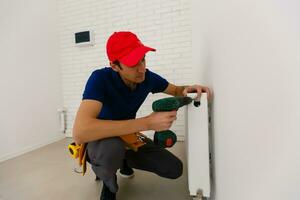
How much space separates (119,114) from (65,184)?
776mm

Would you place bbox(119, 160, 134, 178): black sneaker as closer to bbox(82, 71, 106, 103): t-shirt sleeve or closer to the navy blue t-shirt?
the navy blue t-shirt

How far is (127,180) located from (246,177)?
4.20ft

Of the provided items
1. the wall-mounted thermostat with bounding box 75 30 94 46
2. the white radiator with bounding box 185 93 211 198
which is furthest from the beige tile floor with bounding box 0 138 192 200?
the wall-mounted thermostat with bounding box 75 30 94 46

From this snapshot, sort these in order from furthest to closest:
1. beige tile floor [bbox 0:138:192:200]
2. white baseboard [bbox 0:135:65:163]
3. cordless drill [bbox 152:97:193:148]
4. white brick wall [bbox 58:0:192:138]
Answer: white brick wall [bbox 58:0:192:138], white baseboard [bbox 0:135:65:163], beige tile floor [bbox 0:138:192:200], cordless drill [bbox 152:97:193:148]

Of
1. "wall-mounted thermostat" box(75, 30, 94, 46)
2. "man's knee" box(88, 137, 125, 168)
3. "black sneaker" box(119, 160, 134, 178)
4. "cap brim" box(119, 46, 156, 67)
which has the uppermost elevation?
"wall-mounted thermostat" box(75, 30, 94, 46)

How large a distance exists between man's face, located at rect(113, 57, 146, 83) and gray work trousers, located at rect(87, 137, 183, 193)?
330 millimetres

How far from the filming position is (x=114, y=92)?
1282mm

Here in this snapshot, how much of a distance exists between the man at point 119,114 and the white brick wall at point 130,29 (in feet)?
3.70

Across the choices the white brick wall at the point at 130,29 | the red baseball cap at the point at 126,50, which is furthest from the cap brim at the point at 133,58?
the white brick wall at the point at 130,29

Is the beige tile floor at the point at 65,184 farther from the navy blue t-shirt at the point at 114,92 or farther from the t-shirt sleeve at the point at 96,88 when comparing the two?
the t-shirt sleeve at the point at 96,88

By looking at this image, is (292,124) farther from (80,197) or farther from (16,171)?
(16,171)

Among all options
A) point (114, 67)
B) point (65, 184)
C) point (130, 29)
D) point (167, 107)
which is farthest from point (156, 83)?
point (130, 29)

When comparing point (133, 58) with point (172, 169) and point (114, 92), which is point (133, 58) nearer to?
point (114, 92)

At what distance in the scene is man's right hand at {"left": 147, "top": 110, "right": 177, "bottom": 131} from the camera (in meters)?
1.03
